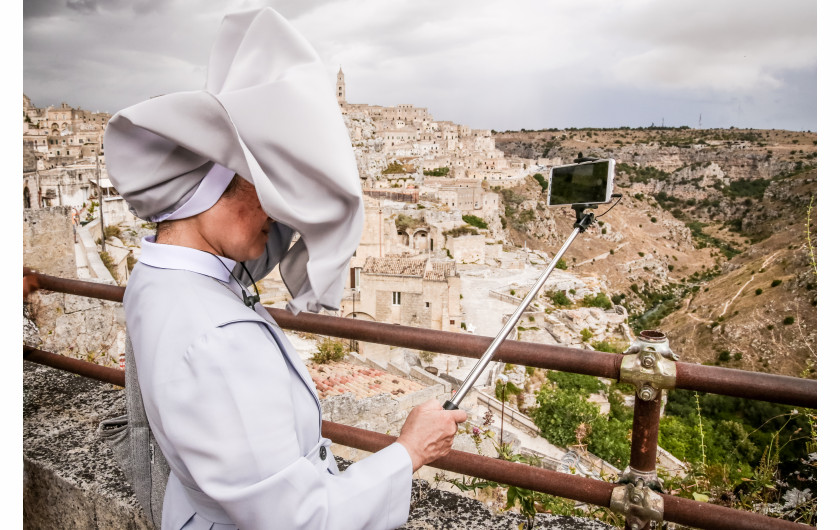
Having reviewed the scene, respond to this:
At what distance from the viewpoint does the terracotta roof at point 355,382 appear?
8.39 metres

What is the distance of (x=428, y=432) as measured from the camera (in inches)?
52.1

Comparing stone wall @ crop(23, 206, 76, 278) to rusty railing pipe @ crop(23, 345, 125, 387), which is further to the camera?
stone wall @ crop(23, 206, 76, 278)

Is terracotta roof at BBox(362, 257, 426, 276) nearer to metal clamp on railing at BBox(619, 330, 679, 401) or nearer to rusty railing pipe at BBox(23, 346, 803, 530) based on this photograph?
rusty railing pipe at BBox(23, 346, 803, 530)

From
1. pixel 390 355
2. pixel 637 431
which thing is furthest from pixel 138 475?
pixel 390 355

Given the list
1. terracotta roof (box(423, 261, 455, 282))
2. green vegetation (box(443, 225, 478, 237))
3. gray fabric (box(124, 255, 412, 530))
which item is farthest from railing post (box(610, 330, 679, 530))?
green vegetation (box(443, 225, 478, 237))

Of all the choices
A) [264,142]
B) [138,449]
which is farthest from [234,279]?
[138,449]

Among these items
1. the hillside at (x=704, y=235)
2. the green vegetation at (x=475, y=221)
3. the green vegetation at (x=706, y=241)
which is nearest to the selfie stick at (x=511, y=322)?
the hillside at (x=704, y=235)

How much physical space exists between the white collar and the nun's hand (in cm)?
58

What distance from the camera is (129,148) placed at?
46.1 inches

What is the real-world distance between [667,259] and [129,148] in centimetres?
8393

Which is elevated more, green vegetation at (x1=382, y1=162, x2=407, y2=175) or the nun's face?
green vegetation at (x1=382, y1=162, x2=407, y2=175)

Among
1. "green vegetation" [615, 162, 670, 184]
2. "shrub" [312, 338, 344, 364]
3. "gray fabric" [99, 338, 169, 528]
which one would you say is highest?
"green vegetation" [615, 162, 670, 184]

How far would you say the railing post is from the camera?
1580 mm

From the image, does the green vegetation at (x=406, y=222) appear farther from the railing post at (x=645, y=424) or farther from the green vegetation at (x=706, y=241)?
the green vegetation at (x=706, y=241)
